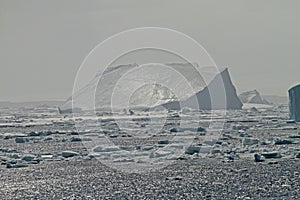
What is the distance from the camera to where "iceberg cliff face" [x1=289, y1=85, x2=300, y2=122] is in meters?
39.6

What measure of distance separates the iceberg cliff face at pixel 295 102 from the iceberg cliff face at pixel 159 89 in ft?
70.1

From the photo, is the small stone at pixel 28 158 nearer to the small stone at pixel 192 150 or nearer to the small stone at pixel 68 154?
the small stone at pixel 68 154

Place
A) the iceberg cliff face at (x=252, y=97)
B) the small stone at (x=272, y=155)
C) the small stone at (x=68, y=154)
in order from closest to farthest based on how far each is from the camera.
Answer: the small stone at (x=272, y=155)
the small stone at (x=68, y=154)
the iceberg cliff face at (x=252, y=97)

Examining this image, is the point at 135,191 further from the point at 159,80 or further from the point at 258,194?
the point at 159,80

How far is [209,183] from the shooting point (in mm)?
16344

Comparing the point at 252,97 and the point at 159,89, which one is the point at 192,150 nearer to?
the point at 159,89

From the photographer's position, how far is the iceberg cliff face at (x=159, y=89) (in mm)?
65000

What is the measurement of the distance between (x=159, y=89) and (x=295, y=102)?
111 ft

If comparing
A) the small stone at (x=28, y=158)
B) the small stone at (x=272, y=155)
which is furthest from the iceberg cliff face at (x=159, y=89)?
the small stone at (x=28, y=158)

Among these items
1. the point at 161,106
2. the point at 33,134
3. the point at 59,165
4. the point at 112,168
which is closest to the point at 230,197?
the point at 112,168

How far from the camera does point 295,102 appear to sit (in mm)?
40031

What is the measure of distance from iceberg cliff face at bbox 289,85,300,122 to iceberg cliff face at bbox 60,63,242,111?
2136cm

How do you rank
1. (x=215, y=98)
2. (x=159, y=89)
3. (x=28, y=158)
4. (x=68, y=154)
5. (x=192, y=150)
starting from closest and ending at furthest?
(x=28, y=158), (x=68, y=154), (x=192, y=150), (x=215, y=98), (x=159, y=89)

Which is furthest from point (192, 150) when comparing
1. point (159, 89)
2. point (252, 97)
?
point (252, 97)
